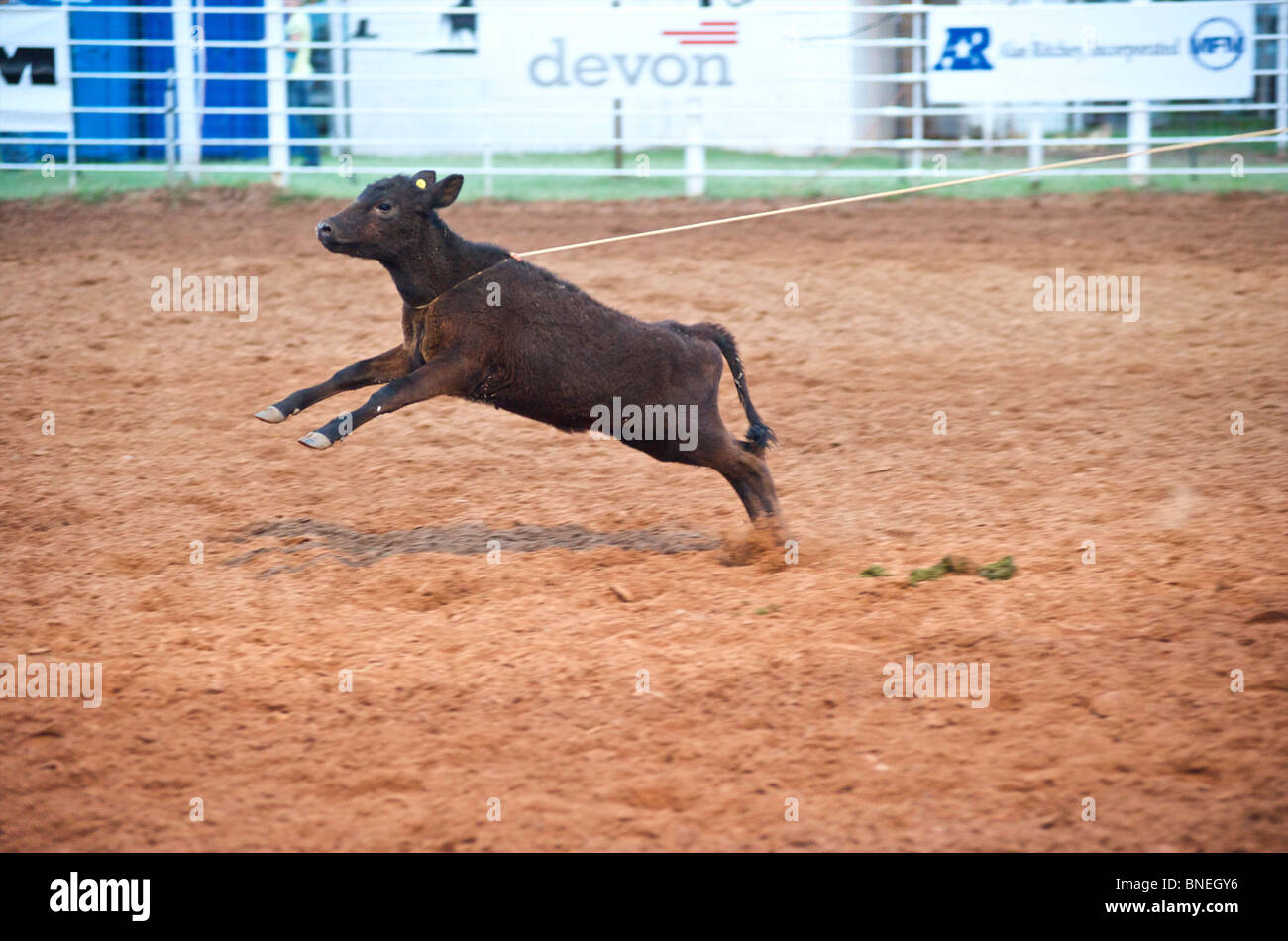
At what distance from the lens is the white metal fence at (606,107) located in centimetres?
1283

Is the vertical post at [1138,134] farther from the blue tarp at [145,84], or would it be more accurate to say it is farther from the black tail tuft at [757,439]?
the blue tarp at [145,84]

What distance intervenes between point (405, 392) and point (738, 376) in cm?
162

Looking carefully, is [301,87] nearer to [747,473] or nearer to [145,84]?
[145,84]

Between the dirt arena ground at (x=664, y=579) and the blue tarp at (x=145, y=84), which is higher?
the blue tarp at (x=145, y=84)

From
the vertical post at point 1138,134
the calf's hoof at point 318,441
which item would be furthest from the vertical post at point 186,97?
the vertical post at point 1138,134

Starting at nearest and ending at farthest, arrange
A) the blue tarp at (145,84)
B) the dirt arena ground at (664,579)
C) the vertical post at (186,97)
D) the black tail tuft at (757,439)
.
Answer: the dirt arena ground at (664,579) < the black tail tuft at (757,439) < the vertical post at (186,97) < the blue tarp at (145,84)

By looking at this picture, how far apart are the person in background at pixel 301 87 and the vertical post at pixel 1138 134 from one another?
9.16 meters

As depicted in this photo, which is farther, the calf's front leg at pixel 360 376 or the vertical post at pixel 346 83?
the vertical post at pixel 346 83

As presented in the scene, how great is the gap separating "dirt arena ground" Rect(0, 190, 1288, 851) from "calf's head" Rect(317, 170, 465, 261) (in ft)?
4.54

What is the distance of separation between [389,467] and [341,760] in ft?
11.0

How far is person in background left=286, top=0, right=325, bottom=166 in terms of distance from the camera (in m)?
14.3

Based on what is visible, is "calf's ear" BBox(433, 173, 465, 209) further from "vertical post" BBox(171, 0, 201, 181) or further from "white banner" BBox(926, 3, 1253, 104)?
"white banner" BBox(926, 3, 1253, 104)

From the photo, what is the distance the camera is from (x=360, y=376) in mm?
5297

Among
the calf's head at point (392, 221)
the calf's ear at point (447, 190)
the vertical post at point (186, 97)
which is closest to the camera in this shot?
the calf's head at point (392, 221)
